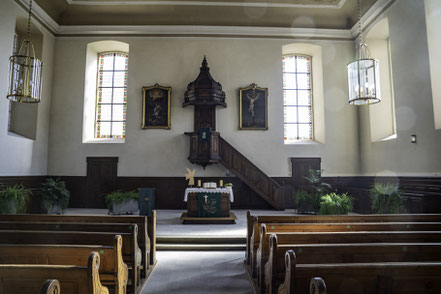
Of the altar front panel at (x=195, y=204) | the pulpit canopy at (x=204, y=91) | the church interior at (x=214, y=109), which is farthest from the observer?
the pulpit canopy at (x=204, y=91)

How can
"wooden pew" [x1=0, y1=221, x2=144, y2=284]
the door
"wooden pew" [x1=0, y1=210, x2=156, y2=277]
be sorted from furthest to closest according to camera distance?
the door → "wooden pew" [x1=0, y1=210, x2=156, y2=277] → "wooden pew" [x1=0, y1=221, x2=144, y2=284]

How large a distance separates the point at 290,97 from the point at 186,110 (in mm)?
4295

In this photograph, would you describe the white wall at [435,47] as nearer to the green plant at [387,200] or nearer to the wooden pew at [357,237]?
the green plant at [387,200]

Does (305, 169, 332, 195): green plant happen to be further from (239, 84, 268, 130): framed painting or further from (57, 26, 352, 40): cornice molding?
(57, 26, 352, 40): cornice molding

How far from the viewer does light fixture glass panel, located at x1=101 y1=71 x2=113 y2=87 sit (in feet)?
38.5

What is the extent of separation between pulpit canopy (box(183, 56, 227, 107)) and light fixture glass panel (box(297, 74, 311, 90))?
3476 millimetres

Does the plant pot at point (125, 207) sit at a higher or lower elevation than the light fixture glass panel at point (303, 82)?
lower

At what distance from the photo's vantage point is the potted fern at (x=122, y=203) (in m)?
8.67

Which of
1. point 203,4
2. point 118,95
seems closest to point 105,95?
point 118,95

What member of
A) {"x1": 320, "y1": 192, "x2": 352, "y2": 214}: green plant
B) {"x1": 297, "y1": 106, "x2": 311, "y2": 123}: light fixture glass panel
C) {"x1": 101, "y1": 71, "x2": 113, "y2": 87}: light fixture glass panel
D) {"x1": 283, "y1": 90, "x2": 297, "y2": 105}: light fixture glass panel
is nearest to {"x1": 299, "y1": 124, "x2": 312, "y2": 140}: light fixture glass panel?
{"x1": 297, "y1": 106, "x2": 311, "y2": 123}: light fixture glass panel

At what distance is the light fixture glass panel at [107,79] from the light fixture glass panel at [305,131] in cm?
793

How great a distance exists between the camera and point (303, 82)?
11945 millimetres

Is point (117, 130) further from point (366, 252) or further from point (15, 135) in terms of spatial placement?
point (366, 252)

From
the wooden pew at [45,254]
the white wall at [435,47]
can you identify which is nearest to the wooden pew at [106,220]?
the wooden pew at [45,254]
